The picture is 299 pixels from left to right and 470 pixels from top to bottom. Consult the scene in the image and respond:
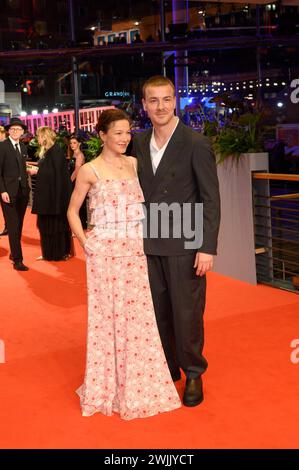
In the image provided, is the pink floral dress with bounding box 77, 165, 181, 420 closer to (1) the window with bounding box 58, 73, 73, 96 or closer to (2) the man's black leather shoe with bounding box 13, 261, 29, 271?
(2) the man's black leather shoe with bounding box 13, 261, 29, 271

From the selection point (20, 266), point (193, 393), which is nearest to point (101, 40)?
point (20, 266)

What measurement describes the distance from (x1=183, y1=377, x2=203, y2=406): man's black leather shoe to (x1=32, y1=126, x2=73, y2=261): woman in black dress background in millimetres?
4393

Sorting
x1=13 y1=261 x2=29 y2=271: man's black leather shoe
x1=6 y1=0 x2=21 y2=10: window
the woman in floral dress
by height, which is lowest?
x1=13 y1=261 x2=29 y2=271: man's black leather shoe

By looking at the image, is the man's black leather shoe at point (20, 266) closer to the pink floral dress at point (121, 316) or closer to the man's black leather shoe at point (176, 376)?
the man's black leather shoe at point (176, 376)

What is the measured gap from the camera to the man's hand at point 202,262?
11.2ft

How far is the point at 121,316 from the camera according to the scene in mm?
3428

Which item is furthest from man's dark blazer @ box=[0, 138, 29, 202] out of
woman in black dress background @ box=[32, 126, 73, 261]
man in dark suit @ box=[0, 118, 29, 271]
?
woman in black dress background @ box=[32, 126, 73, 261]

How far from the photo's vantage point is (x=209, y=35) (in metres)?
14.3

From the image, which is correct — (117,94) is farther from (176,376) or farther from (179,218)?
(179,218)

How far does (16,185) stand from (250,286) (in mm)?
2842

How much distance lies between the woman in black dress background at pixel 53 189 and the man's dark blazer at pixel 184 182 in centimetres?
427

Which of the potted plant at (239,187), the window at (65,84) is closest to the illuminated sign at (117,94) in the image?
the window at (65,84)

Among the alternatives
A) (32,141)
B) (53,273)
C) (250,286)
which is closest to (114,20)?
(32,141)

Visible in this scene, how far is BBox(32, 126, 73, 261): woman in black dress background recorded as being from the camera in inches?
301
